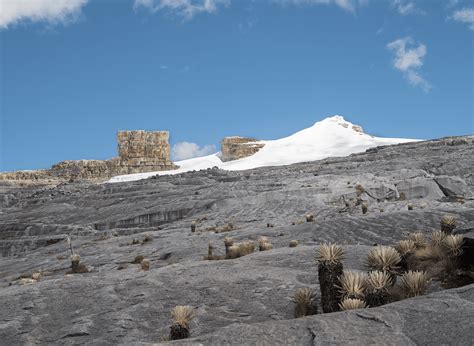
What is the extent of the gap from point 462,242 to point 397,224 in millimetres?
6938

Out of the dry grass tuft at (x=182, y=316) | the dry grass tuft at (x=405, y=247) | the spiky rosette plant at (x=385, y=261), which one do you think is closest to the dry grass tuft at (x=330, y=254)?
the spiky rosette plant at (x=385, y=261)

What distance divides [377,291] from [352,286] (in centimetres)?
41

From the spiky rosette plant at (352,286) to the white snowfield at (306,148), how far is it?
7275 centimetres

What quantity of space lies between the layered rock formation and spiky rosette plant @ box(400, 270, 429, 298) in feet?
278

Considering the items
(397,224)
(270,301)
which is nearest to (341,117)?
(397,224)

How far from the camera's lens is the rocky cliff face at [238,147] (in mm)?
99438

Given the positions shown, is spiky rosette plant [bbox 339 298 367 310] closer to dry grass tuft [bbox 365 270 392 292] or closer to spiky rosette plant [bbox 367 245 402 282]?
dry grass tuft [bbox 365 270 392 292]

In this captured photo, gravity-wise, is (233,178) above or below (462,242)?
above

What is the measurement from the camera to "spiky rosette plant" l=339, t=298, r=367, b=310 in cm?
790

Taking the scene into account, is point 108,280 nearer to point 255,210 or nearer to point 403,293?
point 403,293

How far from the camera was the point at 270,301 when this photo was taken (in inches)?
396

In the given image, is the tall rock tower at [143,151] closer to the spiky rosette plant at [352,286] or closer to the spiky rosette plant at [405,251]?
the spiky rosette plant at [405,251]

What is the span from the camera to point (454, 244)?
9.66 m

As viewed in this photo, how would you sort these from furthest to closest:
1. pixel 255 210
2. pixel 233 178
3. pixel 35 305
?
pixel 233 178, pixel 255 210, pixel 35 305
